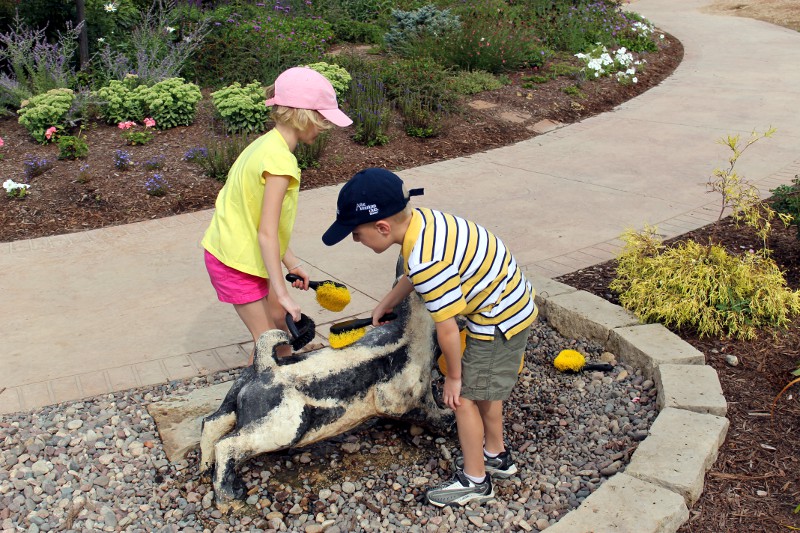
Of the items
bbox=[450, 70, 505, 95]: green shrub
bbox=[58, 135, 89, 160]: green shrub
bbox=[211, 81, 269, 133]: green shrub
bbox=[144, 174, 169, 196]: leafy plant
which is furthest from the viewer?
bbox=[450, 70, 505, 95]: green shrub

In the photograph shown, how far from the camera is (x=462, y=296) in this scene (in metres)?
2.82

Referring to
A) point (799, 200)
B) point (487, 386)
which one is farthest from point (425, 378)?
point (799, 200)

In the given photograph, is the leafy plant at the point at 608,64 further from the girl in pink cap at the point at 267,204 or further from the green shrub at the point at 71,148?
the girl in pink cap at the point at 267,204

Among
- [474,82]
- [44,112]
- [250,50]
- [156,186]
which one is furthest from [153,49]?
[474,82]

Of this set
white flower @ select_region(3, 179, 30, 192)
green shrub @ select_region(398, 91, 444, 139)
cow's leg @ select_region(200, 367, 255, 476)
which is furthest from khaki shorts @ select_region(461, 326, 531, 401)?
green shrub @ select_region(398, 91, 444, 139)

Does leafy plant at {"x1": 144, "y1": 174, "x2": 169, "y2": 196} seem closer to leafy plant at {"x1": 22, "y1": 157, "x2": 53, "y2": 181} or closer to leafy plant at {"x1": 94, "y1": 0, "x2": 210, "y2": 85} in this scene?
leafy plant at {"x1": 22, "y1": 157, "x2": 53, "y2": 181}

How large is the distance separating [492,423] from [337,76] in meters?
5.89

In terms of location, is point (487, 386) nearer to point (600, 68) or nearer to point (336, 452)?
point (336, 452)

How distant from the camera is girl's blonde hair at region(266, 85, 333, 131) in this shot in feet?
10.4

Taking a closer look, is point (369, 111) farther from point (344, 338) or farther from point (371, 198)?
point (371, 198)

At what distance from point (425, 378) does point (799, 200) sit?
10.3 ft

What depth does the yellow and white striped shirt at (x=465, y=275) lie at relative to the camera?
109 inches

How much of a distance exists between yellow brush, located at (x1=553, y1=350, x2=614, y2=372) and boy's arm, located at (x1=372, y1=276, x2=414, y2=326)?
1185 millimetres

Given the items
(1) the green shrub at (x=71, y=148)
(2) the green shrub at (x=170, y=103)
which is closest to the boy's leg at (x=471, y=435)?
(1) the green shrub at (x=71, y=148)
